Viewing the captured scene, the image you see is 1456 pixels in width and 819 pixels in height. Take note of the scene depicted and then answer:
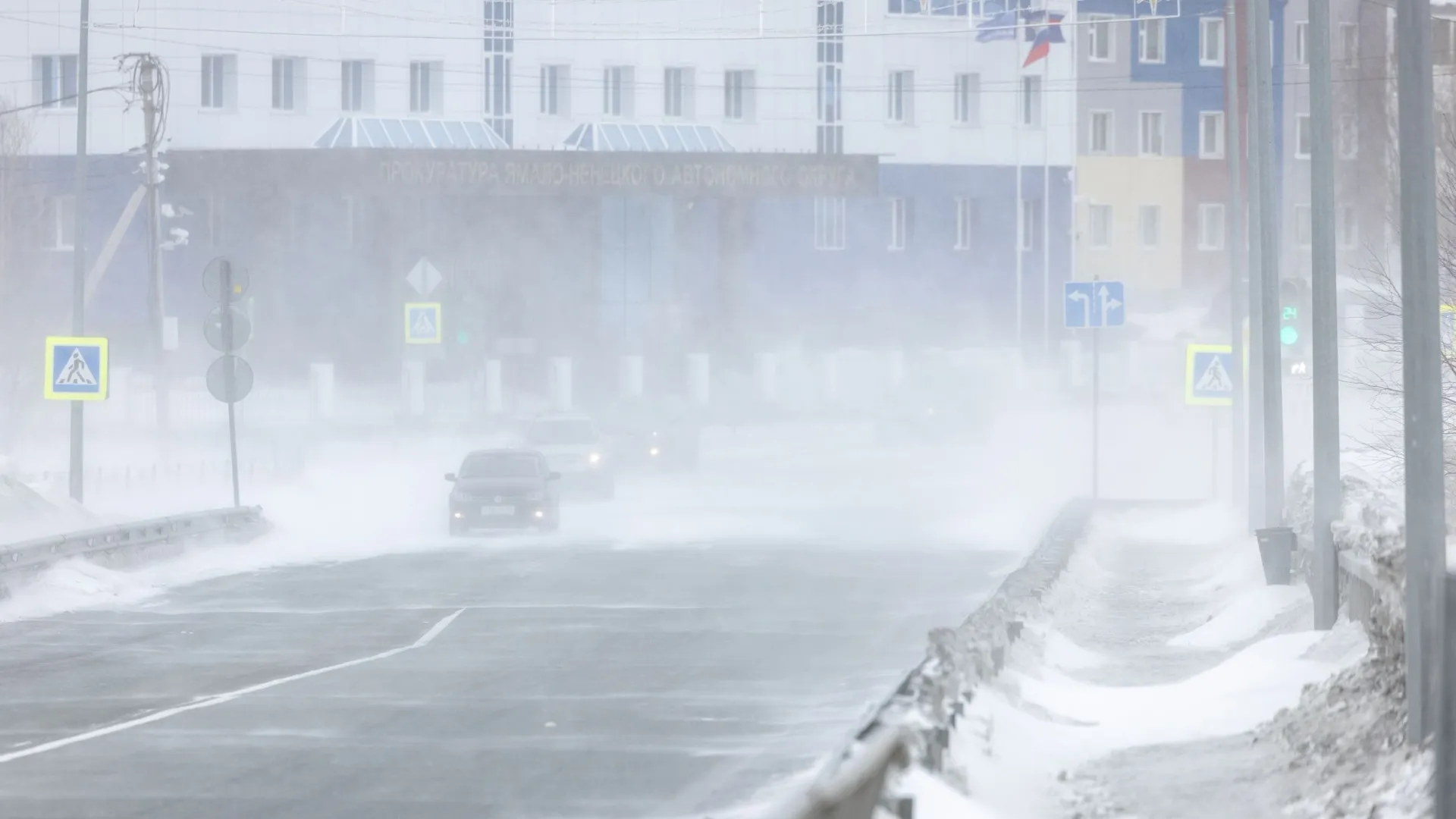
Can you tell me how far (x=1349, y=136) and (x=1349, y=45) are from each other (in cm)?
323

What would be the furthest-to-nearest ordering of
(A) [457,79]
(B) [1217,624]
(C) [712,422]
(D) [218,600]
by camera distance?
(A) [457,79] → (C) [712,422] → (D) [218,600] → (B) [1217,624]

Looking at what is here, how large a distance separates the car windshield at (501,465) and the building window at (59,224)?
33.0 m

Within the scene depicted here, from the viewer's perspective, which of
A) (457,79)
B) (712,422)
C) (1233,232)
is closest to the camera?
(1233,232)

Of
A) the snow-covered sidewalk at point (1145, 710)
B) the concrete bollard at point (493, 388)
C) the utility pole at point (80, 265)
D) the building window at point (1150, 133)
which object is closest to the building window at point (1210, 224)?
the building window at point (1150, 133)

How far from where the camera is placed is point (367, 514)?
39781 millimetres

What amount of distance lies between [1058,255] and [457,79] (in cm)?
2056

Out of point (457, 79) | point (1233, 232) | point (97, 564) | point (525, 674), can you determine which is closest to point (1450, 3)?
point (457, 79)

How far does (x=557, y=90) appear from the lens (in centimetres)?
6862

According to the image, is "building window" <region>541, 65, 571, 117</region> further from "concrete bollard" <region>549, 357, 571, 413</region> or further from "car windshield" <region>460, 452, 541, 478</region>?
"car windshield" <region>460, 452, 541, 478</region>

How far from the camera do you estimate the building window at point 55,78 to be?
64.8m

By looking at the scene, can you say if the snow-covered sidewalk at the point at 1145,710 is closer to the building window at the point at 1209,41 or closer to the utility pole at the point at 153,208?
the utility pole at the point at 153,208

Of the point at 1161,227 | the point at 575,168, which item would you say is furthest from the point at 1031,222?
the point at 575,168

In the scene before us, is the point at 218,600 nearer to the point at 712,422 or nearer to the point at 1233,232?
the point at 1233,232

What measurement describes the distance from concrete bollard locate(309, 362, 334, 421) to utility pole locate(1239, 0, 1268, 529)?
36139mm
